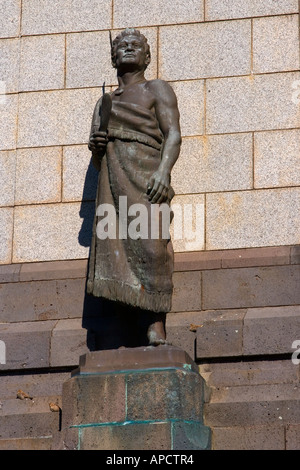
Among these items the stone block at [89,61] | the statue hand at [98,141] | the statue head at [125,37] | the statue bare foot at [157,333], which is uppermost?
the stone block at [89,61]

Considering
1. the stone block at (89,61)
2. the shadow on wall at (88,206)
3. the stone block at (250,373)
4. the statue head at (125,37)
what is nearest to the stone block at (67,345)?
the shadow on wall at (88,206)

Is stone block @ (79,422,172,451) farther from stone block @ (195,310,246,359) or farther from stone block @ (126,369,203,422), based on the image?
stone block @ (195,310,246,359)

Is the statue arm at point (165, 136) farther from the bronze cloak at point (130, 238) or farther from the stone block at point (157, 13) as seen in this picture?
the stone block at point (157, 13)

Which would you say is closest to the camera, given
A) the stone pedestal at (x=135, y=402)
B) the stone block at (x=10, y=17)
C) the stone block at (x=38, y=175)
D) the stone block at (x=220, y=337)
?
the stone pedestal at (x=135, y=402)

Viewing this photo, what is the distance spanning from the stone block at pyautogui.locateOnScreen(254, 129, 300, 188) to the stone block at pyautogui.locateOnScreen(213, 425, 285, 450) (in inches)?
120

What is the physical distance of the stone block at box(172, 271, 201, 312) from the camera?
47.1ft

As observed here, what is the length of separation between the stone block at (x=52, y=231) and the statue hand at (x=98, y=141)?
3.94ft

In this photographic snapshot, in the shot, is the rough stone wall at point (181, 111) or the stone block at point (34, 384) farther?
the rough stone wall at point (181, 111)

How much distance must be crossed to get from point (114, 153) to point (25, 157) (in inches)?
70.1

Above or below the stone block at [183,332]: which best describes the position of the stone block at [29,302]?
above

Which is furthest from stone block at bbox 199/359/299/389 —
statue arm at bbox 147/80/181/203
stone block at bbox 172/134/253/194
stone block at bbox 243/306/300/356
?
stone block at bbox 172/134/253/194

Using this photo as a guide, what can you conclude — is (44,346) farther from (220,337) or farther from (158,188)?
(158,188)

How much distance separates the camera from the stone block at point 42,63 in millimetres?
15586

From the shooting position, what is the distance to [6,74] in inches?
619
